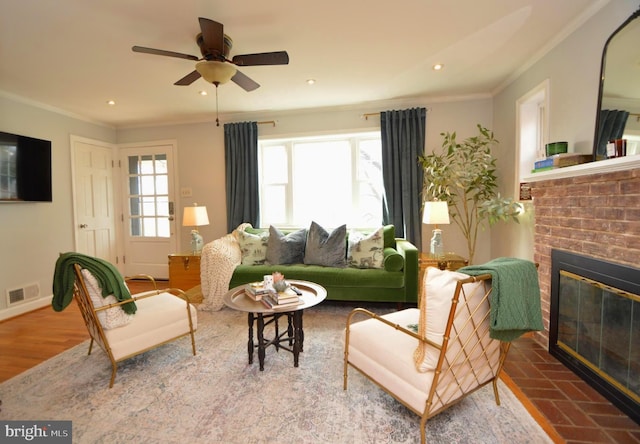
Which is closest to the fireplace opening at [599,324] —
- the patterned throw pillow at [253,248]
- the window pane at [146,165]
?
the patterned throw pillow at [253,248]

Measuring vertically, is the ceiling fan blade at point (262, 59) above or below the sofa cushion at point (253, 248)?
above

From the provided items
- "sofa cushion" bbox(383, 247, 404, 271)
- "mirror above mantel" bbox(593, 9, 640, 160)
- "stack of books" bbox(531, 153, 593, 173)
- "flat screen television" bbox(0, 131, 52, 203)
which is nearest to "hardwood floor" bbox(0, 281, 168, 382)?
"flat screen television" bbox(0, 131, 52, 203)

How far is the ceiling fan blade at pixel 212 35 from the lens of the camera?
5.79 ft

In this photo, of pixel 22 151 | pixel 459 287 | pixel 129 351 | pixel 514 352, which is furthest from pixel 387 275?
pixel 22 151

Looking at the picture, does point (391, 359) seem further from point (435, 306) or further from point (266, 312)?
point (266, 312)

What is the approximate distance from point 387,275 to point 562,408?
1.63 metres

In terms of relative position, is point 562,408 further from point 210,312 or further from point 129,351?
point 210,312

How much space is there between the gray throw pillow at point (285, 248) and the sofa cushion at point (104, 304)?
171 cm

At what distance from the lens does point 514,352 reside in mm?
2246

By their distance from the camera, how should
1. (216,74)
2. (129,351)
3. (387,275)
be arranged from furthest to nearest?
1. (387,275)
2. (216,74)
3. (129,351)

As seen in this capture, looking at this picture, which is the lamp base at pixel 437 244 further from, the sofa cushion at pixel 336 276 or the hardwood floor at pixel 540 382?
the hardwood floor at pixel 540 382

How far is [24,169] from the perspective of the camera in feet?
11.0

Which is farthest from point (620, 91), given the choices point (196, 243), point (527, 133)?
point (196, 243)

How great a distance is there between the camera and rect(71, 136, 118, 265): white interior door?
4.10 meters
